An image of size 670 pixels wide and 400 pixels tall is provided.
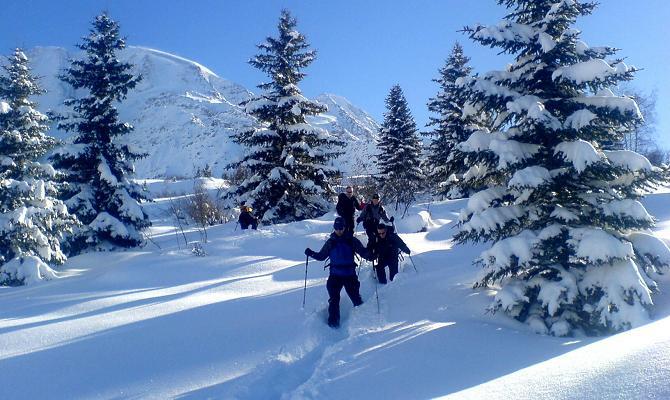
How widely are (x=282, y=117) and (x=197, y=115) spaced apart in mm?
146727

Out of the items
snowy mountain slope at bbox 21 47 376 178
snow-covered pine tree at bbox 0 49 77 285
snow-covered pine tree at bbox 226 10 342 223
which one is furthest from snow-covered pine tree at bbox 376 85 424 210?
snowy mountain slope at bbox 21 47 376 178

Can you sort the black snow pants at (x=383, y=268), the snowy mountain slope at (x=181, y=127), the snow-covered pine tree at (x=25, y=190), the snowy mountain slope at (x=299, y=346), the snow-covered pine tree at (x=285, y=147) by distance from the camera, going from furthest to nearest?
the snowy mountain slope at (x=181, y=127) < the snow-covered pine tree at (x=285, y=147) < the snow-covered pine tree at (x=25, y=190) < the black snow pants at (x=383, y=268) < the snowy mountain slope at (x=299, y=346)

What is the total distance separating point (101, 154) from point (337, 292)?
13.4 meters

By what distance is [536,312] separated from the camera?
23.3 feet

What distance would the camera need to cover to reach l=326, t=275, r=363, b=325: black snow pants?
754 centimetres

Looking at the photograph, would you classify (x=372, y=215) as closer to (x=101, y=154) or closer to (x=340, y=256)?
(x=340, y=256)

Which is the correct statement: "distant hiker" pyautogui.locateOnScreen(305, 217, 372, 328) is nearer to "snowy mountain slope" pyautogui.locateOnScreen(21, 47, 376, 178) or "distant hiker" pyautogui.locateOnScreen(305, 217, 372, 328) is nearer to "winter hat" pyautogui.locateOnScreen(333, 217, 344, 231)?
"winter hat" pyautogui.locateOnScreen(333, 217, 344, 231)

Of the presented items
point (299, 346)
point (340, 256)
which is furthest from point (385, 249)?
point (299, 346)

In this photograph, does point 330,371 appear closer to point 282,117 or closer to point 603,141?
point 603,141

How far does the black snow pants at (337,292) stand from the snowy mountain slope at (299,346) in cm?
22

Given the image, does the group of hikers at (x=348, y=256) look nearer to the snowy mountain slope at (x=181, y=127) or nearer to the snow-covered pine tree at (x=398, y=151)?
the snow-covered pine tree at (x=398, y=151)

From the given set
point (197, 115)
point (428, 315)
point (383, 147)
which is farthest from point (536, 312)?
point (197, 115)

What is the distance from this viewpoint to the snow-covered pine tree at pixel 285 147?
65.1 feet

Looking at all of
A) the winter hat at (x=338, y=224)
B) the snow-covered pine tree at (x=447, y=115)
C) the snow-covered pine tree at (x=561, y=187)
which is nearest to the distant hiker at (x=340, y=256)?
the winter hat at (x=338, y=224)
